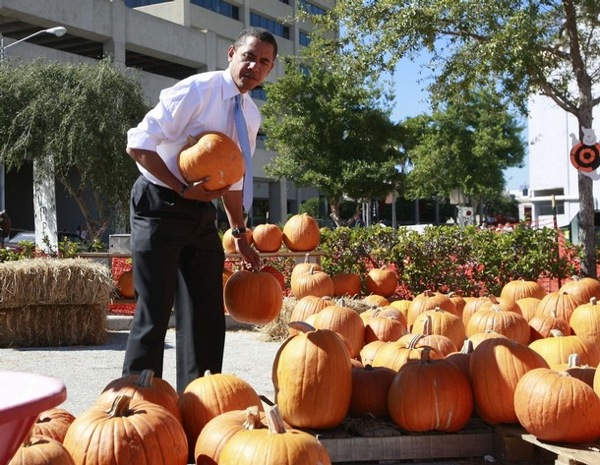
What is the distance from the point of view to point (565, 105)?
12.6 meters

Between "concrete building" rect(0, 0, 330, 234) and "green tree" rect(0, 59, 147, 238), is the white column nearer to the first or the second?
"green tree" rect(0, 59, 147, 238)

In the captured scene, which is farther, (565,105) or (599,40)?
(599,40)

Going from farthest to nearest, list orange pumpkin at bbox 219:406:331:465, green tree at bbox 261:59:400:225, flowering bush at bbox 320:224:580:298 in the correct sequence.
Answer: green tree at bbox 261:59:400:225 → flowering bush at bbox 320:224:580:298 → orange pumpkin at bbox 219:406:331:465

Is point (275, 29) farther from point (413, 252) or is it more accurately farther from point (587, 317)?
point (587, 317)

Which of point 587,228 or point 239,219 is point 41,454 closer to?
point 239,219

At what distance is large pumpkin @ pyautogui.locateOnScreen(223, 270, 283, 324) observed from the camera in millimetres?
3945

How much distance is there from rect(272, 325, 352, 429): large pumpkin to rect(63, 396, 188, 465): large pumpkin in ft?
2.72

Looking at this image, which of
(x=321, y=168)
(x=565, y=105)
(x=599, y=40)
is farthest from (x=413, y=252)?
(x=321, y=168)

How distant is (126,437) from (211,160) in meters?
1.34

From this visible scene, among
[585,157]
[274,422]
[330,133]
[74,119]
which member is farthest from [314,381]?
[330,133]

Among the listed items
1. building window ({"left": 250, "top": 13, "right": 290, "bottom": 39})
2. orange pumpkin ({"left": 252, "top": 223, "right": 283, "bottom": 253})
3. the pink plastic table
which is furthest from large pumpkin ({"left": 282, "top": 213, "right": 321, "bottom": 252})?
building window ({"left": 250, "top": 13, "right": 290, "bottom": 39})

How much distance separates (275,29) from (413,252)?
51.7 m

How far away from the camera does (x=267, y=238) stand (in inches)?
386

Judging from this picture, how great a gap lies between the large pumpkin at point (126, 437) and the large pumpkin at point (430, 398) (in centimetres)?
122
